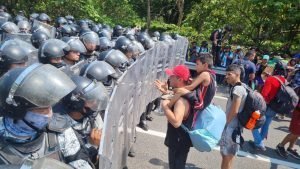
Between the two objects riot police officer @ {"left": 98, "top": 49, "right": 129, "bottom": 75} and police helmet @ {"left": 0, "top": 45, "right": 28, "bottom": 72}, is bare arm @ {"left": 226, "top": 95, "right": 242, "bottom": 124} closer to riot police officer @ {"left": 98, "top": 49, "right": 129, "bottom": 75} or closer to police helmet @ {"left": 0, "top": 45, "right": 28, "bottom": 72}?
riot police officer @ {"left": 98, "top": 49, "right": 129, "bottom": 75}

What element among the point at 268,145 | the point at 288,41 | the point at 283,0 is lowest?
the point at 268,145

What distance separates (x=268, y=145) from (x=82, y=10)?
47.0ft

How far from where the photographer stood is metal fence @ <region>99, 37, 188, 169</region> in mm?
3125

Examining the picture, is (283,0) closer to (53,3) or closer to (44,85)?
(53,3)

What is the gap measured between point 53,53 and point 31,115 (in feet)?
10.6

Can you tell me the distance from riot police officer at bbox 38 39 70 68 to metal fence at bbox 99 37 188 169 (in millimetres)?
1151

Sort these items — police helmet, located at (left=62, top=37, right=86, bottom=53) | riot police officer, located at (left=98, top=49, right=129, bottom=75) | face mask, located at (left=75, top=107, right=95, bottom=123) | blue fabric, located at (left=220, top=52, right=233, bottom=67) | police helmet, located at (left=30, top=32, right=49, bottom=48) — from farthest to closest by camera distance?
blue fabric, located at (left=220, top=52, right=233, bottom=67), police helmet, located at (left=30, top=32, right=49, bottom=48), police helmet, located at (left=62, top=37, right=86, bottom=53), riot police officer, located at (left=98, top=49, right=129, bottom=75), face mask, located at (left=75, top=107, right=95, bottom=123)

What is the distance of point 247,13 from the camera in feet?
57.7

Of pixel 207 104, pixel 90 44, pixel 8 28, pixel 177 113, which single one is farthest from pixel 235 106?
pixel 8 28

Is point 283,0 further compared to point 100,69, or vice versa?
point 283,0

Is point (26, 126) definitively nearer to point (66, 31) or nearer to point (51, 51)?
point (51, 51)

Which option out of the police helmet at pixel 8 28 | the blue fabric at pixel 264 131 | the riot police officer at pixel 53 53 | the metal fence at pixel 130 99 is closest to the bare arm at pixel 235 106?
the metal fence at pixel 130 99

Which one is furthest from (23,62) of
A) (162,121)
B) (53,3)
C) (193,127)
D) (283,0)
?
(53,3)

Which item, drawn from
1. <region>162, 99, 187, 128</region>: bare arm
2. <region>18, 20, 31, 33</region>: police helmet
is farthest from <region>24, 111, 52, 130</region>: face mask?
<region>18, 20, 31, 33</region>: police helmet
